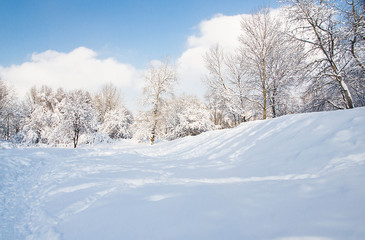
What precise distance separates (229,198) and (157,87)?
1648 cm

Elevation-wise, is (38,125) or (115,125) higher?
(38,125)

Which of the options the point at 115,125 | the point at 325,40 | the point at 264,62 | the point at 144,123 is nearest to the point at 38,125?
the point at 115,125

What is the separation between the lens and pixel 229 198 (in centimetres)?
238

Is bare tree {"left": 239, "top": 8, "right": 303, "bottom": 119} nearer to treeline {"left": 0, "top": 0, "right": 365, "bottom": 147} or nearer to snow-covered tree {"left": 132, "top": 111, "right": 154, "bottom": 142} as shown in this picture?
treeline {"left": 0, "top": 0, "right": 365, "bottom": 147}

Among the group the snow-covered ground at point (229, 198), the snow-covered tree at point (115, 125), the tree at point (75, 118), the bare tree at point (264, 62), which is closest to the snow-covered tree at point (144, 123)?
the tree at point (75, 118)

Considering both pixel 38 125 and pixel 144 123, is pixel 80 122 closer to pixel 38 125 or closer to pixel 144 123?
pixel 144 123

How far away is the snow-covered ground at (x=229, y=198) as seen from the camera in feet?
5.34

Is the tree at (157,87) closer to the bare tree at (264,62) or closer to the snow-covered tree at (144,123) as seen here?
the snow-covered tree at (144,123)

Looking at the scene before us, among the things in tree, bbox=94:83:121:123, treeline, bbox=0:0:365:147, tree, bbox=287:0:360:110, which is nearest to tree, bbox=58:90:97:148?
treeline, bbox=0:0:365:147

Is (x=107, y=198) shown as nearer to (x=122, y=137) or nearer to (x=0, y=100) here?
(x=122, y=137)

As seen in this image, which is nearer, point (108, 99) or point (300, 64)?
point (300, 64)

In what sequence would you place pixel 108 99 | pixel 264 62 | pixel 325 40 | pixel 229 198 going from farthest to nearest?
pixel 108 99 → pixel 264 62 → pixel 325 40 → pixel 229 198

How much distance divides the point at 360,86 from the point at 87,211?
13049mm

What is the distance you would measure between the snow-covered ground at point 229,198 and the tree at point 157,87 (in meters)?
13.2
